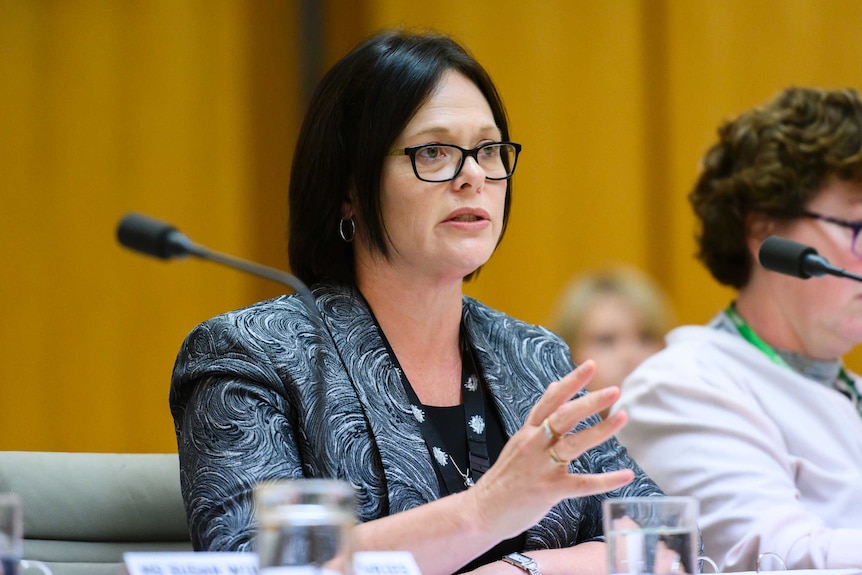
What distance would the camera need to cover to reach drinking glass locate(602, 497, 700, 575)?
107 centimetres

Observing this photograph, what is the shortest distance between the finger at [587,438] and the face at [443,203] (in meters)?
0.54

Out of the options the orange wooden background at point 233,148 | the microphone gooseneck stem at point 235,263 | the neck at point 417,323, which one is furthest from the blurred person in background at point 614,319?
the microphone gooseneck stem at point 235,263

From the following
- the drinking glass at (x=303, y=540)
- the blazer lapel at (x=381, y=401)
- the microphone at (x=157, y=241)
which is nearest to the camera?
the drinking glass at (x=303, y=540)

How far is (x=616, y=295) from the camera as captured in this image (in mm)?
3627

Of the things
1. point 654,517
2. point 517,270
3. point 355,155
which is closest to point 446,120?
point 355,155

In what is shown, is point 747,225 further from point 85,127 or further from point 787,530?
point 85,127

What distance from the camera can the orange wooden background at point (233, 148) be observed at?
368cm

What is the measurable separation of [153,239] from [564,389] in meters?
0.49

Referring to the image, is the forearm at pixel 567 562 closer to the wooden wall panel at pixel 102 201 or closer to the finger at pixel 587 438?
the finger at pixel 587 438

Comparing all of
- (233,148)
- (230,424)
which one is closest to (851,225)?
(230,424)

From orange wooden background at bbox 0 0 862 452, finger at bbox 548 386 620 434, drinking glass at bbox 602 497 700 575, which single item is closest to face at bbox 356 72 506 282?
finger at bbox 548 386 620 434

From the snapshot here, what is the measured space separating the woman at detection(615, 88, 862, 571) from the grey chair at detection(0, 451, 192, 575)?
0.92 m

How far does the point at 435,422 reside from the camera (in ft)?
5.80

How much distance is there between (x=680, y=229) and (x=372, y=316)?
2179 millimetres
